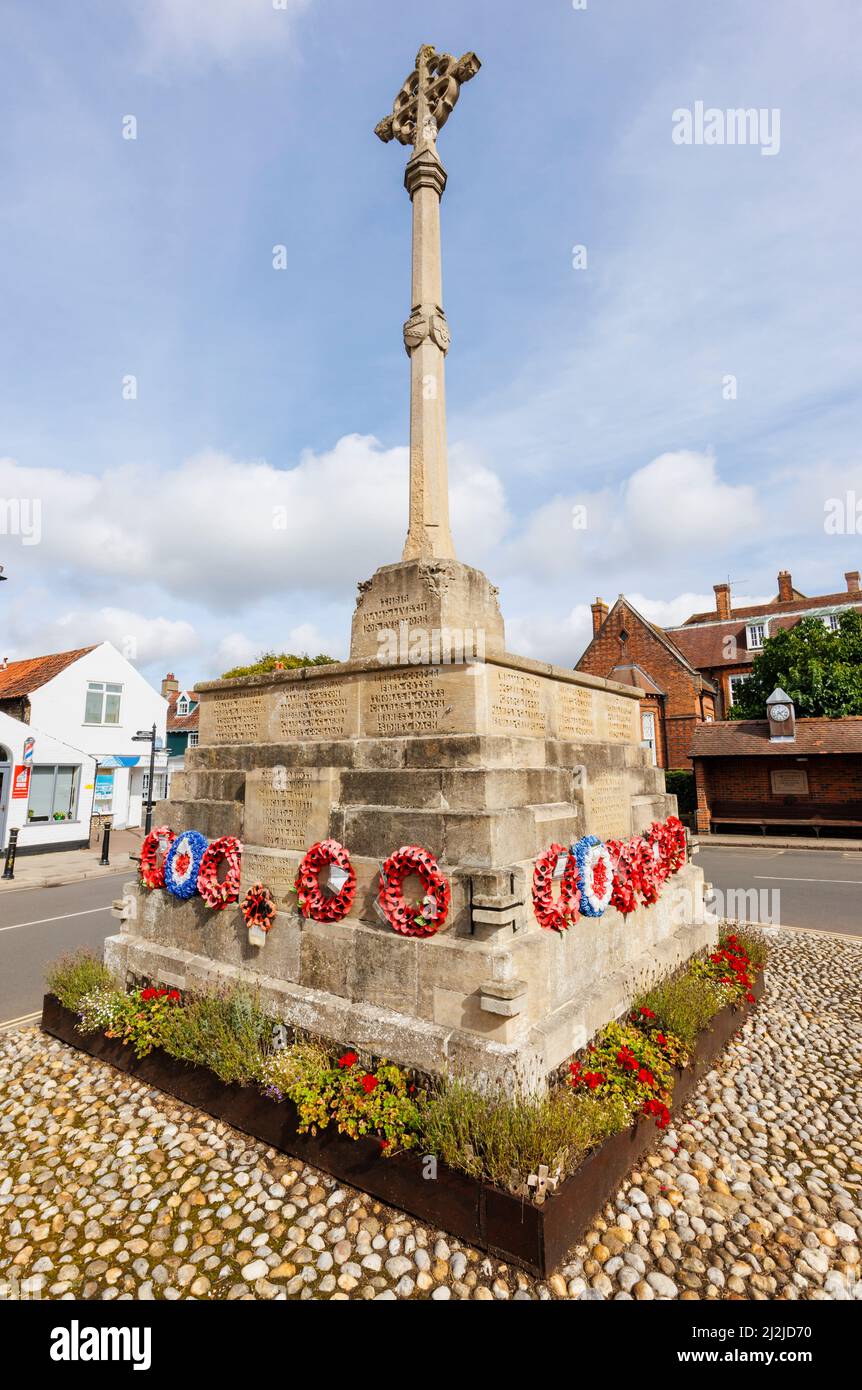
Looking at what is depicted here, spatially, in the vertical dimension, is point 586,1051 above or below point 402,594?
below

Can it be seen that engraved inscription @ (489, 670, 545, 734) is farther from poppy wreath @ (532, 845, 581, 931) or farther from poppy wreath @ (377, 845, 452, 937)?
poppy wreath @ (377, 845, 452, 937)

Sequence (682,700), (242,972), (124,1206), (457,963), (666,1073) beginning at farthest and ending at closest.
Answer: (682,700) → (242,972) → (666,1073) → (457,963) → (124,1206)

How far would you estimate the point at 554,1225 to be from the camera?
3211 millimetres

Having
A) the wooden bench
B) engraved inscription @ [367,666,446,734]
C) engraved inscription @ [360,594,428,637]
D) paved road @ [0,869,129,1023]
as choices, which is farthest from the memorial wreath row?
the wooden bench

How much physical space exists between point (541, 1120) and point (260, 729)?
443cm

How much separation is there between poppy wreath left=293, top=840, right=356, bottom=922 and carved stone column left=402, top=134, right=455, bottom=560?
2.73 meters

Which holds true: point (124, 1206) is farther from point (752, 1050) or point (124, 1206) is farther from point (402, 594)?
point (752, 1050)

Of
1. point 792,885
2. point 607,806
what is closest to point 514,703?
point 607,806

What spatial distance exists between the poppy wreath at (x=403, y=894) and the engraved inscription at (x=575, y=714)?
238cm

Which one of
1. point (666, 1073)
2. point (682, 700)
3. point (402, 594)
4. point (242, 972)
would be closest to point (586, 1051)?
point (666, 1073)

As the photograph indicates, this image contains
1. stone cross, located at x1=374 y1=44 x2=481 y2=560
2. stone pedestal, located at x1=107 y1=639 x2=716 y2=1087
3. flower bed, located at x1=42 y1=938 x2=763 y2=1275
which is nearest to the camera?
flower bed, located at x1=42 y1=938 x2=763 y2=1275

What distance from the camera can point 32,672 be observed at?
1075 inches

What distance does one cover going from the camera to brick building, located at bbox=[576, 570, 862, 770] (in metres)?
30.2
